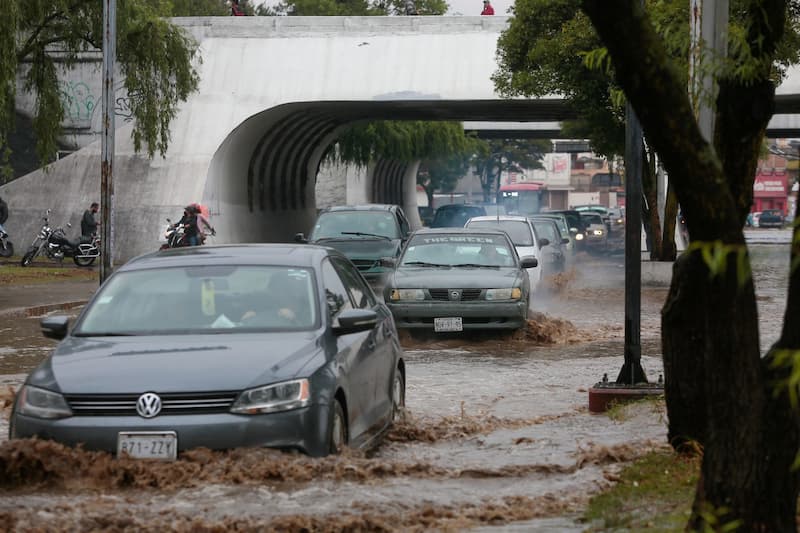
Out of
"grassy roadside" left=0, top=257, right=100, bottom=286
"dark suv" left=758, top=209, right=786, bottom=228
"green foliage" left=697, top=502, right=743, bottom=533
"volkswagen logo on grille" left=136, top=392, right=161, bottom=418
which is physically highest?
"volkswagen logo on grille" left=136, top=392, right=161, bottom=418

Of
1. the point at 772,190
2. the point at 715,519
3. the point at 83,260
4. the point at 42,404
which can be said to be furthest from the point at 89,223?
the point at 772,190

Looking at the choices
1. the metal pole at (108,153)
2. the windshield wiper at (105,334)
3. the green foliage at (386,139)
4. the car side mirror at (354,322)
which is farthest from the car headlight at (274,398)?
the green foliage at (386,139)

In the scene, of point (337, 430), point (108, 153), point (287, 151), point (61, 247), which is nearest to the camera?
point (337, 430)

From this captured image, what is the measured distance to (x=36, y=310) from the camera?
76.3 ft

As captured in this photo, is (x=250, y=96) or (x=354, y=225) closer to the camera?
(x=354, y=225)

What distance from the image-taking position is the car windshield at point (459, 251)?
19531 millimetres

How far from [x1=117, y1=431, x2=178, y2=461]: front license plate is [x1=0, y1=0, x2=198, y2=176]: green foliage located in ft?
69.0

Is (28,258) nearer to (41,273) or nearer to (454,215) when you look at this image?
(41,273)

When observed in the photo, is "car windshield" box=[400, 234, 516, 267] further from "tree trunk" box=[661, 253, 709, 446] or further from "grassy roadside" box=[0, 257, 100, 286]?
"grassy roadside" box=[0, 257, 100, 286]

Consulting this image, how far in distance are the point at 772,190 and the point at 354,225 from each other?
4254 inches

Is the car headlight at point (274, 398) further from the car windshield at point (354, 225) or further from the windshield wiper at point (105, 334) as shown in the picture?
the car windshield at point (354, 225)

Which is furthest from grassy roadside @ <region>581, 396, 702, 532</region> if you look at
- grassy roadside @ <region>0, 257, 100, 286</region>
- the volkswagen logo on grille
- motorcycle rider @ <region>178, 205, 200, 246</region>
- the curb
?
grassy roadside @ <region>0, 257, 100, 286</region>

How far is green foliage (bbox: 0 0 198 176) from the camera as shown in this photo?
94.4 feet

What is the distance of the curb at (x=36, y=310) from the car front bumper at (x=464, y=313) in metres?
7.56
